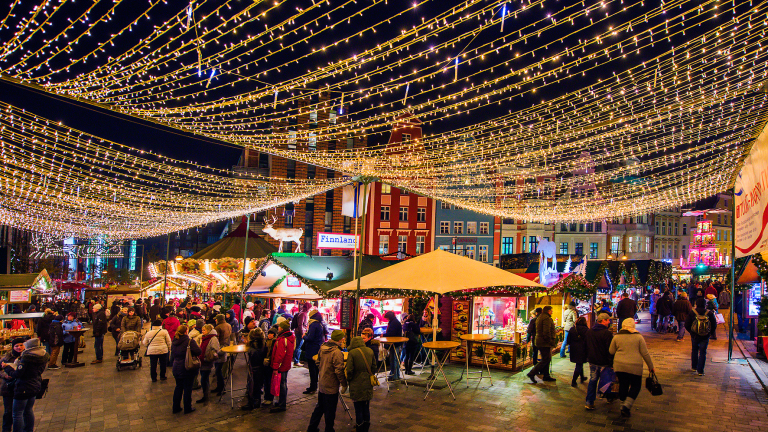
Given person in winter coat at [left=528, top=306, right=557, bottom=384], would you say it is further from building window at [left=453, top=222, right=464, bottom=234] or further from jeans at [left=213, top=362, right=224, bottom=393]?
building window at [left=453, top=222, right=464, bottom=234]

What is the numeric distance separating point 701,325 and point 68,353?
597 inches

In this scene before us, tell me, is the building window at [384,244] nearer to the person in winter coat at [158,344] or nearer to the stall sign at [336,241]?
the stall sign at [336,241]

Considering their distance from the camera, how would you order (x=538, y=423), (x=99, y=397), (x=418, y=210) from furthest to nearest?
(x=418, y=210) < (x=99, y=397) < (x=538, y=423)

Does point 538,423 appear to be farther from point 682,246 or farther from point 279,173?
point 682,246

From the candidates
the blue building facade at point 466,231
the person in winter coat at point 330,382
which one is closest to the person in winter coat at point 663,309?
the person in winter coat at point 330,382

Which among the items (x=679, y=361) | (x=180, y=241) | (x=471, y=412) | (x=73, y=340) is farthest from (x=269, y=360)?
(x=180, y=241)

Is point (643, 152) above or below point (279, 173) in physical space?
below

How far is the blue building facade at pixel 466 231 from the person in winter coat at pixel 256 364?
33767mm

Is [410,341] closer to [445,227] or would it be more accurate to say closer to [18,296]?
[18,296]

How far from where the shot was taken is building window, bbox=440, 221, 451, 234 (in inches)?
1620

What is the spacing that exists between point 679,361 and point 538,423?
7.19 m

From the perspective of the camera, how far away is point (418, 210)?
40719 millimetres

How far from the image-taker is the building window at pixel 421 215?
40.7m

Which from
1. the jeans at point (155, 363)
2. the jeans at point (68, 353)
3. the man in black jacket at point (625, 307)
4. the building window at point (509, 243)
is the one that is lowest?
Answer: the jeans at point (68, 353)
